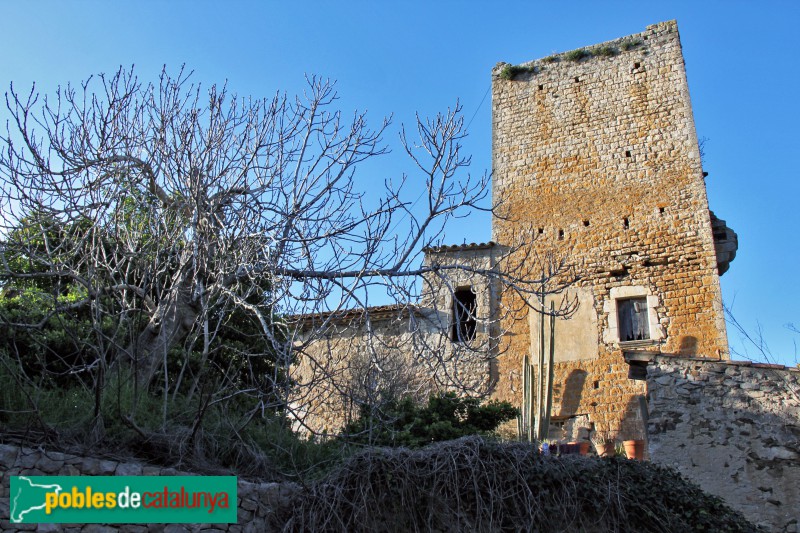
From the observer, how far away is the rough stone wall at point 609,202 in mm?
11852

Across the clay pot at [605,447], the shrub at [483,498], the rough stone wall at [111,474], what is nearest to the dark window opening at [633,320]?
the clay pot at [605,447]

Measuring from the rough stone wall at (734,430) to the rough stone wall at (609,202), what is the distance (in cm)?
411

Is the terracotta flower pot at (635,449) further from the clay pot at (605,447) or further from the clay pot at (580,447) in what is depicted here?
the clay pot at (605,447)

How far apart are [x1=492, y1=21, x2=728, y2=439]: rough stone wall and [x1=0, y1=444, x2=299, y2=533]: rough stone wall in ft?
23.6

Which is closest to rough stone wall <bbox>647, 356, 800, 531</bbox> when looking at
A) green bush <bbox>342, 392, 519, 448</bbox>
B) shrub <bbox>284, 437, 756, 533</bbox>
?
shrub <bbox>284, 437, 756, 533</bbox>

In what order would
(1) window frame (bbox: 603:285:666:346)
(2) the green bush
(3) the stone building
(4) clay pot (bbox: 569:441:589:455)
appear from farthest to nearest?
(1) window frame (bbox: 603:285:666:346) < (3) the stone building < (4) clay pot (bbox: 569:441:589:455) < (2) the green bush

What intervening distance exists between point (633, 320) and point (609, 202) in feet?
7.76

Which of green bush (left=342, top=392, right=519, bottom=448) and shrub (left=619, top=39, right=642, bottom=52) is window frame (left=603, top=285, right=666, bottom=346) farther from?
shrub (left=619, top=39, right=642, bottom=52)

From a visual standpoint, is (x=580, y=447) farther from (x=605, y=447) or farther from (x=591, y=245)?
(x=591, y=245)

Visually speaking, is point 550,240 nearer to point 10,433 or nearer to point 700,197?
point 700,197

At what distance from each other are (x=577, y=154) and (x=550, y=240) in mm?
1920

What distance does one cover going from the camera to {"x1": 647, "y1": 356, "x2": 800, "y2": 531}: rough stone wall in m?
6.74

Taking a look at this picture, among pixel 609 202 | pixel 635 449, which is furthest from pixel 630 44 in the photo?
pixel 635 449

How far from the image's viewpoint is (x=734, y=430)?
705 cm
